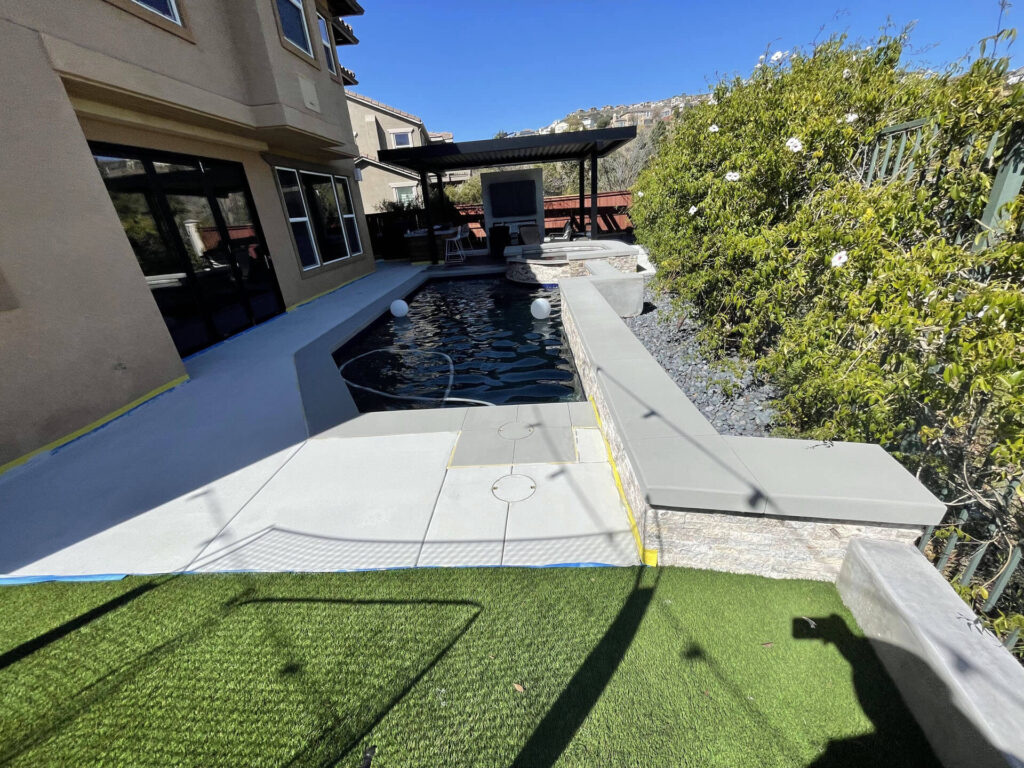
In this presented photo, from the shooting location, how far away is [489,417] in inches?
158

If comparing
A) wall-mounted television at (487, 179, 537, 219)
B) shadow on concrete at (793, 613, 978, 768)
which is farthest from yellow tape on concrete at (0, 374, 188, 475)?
wall-mounted television at (487, 179, 537, 219)

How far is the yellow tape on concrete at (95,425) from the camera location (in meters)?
3.75

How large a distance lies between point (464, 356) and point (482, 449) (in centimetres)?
322

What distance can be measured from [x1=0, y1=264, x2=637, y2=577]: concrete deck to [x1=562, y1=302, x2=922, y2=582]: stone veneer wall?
0.30 m

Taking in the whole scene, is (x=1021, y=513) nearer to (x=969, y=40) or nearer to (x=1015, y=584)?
(x=1015, y=584)

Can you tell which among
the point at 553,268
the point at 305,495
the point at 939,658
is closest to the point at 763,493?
the point at 939,658

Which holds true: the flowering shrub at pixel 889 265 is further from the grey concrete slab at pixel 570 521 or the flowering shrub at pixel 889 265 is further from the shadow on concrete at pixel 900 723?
the grey concrete slab at pixel 570 521

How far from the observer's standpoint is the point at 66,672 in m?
1.93

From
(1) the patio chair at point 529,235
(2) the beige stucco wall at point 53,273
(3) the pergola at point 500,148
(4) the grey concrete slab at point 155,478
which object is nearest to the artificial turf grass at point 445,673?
(4) the grey concrete slab at point 155,478

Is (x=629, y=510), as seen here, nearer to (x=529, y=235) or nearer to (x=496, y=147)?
(x=496, y=147)

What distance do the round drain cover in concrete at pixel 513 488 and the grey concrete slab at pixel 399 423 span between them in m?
0.93

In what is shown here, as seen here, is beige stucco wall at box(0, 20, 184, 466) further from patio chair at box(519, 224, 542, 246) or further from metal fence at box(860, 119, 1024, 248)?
patio chair at box(519, 224, 542, 246)

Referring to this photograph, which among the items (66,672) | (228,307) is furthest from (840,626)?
(228,307)

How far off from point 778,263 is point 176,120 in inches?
314
